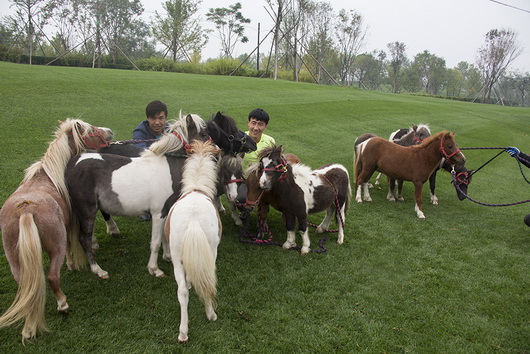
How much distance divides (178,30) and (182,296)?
132 ft

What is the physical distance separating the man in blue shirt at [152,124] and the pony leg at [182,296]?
8.79 feet

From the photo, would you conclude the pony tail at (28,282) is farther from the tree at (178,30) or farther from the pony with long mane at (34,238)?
the tree at (178,30)

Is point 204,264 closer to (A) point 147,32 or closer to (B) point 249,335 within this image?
(B) point 249,335

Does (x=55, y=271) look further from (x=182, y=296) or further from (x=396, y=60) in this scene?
(x=396, y=60)

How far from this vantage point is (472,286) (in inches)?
159

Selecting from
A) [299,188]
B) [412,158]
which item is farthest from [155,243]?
[412,158]

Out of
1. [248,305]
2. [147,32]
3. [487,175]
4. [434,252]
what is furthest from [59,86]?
[147,32]

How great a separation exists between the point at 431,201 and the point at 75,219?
7029mm

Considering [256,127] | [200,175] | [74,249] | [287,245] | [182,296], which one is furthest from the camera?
A: [256,127]

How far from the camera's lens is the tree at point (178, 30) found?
37353mm

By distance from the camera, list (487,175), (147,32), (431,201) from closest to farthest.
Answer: (431,201) < (487,175) < (147,32)

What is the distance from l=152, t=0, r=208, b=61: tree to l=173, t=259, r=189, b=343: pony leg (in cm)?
3772

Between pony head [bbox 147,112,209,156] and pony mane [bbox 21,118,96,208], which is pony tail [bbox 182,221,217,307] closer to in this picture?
pony head [bbox 147,112,209,156]

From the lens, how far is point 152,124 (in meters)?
4.96
